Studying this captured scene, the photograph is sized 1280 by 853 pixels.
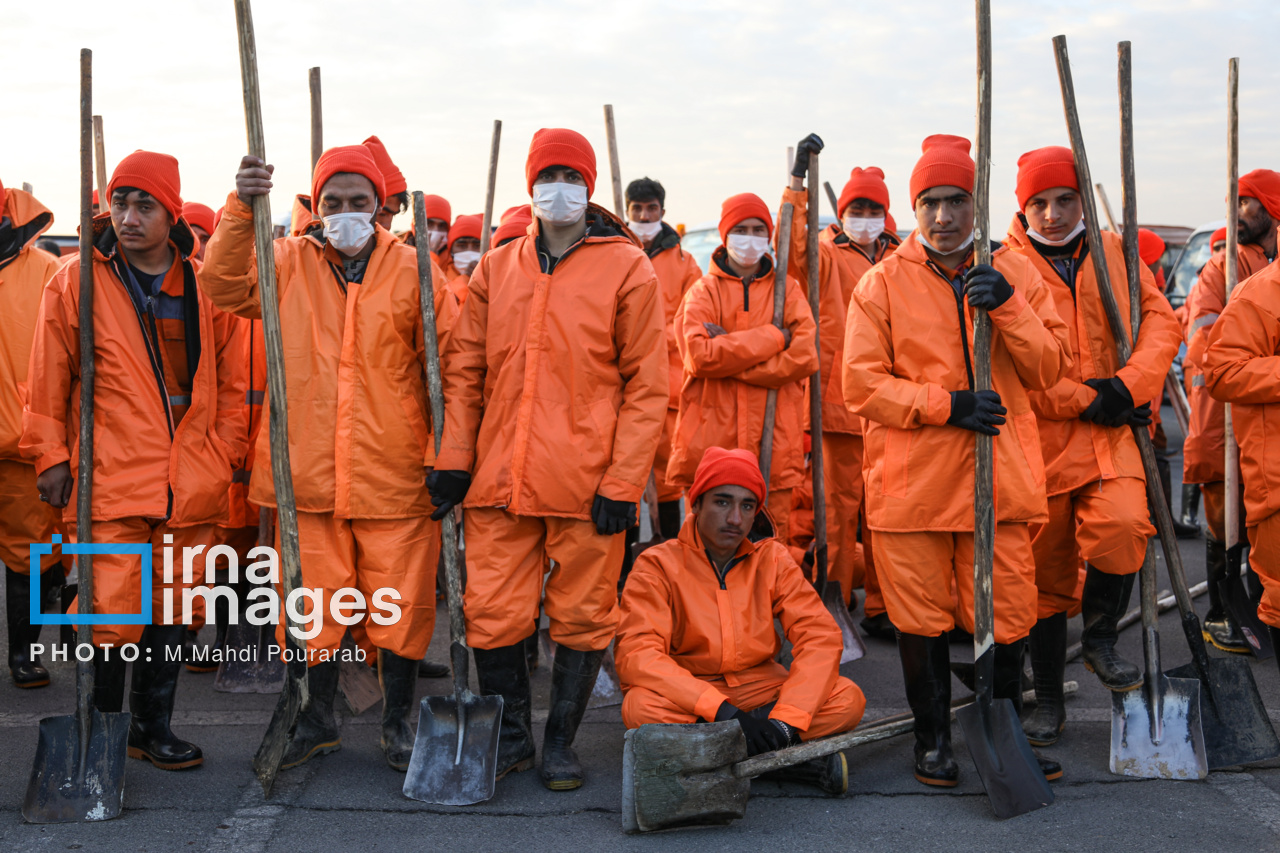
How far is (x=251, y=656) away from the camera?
16.8 feet

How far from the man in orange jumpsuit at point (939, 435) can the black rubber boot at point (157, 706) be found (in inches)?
99.8

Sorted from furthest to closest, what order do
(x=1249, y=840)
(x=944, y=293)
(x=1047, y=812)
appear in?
1. (x=944, y=293)
2. (x=1047, y=812)
3. (x=1249, y=840)

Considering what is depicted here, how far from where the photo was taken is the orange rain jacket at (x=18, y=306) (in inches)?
193

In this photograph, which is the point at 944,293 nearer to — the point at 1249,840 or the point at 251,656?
the point at 1249,840

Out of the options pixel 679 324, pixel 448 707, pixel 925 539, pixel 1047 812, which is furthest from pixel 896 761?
pixel 679 324

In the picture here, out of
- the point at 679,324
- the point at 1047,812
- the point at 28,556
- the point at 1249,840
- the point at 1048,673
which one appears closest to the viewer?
the point at 1249,840

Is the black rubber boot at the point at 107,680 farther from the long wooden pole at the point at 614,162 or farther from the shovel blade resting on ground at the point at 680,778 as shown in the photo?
the long wooden pole at the point at 614,162

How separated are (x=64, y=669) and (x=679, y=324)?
3384mm

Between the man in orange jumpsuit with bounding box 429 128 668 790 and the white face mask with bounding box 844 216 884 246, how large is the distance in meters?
2.95

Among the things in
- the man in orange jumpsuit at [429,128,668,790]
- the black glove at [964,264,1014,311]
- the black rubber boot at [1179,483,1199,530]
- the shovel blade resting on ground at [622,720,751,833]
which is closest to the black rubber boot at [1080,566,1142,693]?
the black glove at [964,264,1014,311]

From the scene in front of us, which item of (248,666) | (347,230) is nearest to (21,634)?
(248,666)

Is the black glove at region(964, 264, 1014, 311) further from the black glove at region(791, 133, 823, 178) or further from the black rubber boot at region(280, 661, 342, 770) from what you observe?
the black rubber boot at region(280, 661, 342, 770)

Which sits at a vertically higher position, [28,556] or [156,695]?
[28,556]

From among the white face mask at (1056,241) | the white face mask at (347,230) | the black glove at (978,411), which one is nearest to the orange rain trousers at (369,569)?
the white face mask at (347,230)
